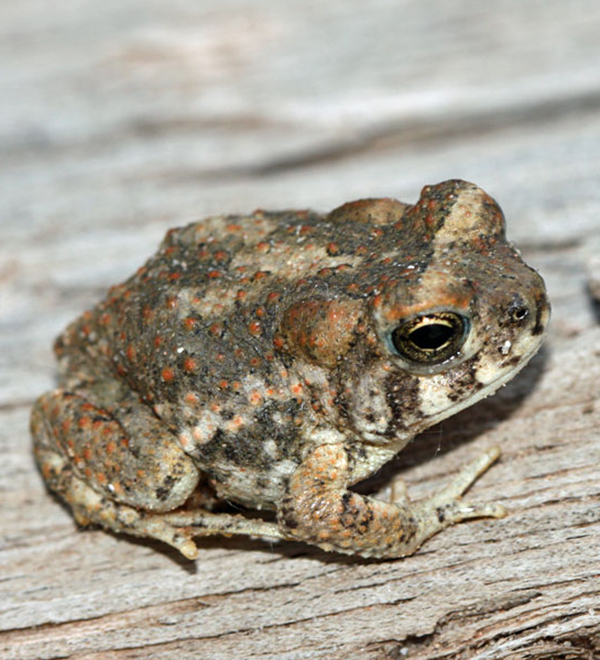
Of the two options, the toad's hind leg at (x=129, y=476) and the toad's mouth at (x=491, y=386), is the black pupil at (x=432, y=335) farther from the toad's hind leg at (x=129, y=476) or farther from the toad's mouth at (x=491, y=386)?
the toad's hind leg at (x=129, y=476)

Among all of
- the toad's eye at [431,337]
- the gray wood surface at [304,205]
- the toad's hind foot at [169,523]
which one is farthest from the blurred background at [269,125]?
the toad's eye at [431,337]

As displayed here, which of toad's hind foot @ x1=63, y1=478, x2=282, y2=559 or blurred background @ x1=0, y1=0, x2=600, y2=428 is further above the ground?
blurred background @ x1=0, y1=0, x2=600, y2=428

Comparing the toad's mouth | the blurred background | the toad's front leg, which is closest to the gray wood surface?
the blurred background

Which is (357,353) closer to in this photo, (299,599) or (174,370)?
(174,370)

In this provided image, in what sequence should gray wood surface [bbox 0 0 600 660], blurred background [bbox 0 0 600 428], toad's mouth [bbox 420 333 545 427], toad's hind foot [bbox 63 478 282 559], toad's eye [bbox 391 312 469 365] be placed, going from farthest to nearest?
blurred background [bbox 0 0 600 428]
toad's hind foot [bbox 63 478 282 559]
gray wood surface [bbox 0 0 600 660]
toad's mouth [bbox 420 333 545 427]
toad's eye [bbox 391 312 469 365]

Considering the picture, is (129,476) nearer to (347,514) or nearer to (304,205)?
(347,514)

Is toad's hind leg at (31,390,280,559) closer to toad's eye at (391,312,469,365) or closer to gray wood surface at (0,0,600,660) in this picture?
gray wood surface at (0,0,600,660)

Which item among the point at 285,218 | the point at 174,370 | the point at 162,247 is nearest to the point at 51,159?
the point at 162,247
